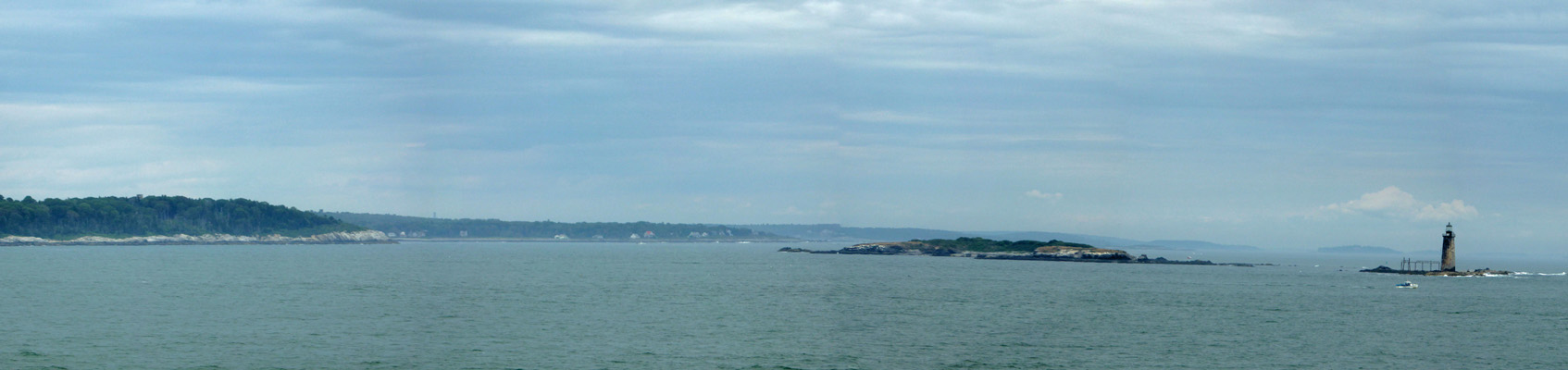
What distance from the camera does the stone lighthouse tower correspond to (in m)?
164

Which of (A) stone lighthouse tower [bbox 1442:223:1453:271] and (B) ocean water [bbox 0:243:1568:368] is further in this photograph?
(A) stone lighthouse tower [bbox 1442:223:1453:271]

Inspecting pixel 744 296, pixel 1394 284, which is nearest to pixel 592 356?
pixel 744 296

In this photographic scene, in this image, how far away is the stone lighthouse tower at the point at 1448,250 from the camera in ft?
540

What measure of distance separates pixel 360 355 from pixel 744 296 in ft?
158

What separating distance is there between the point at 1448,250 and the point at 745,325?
13696 centimetres

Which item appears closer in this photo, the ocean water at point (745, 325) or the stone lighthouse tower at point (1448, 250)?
the ocean water at point (745, 325)

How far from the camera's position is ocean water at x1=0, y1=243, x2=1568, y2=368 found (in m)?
54.8

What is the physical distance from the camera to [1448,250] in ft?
554

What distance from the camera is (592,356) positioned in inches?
2165

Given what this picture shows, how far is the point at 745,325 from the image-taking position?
236ft

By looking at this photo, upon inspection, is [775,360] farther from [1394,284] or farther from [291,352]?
[1394,284]

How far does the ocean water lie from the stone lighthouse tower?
3957cm

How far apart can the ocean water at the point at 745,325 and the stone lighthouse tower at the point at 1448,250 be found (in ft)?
130

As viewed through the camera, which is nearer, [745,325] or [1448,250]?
[745,325]
